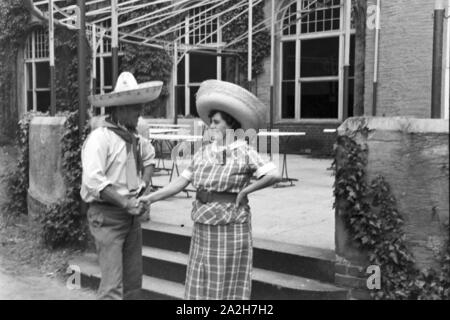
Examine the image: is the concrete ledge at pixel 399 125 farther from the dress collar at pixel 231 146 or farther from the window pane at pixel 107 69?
the window pane at pixel 107 69

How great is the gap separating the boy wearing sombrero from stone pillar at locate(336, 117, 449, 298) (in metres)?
1.60

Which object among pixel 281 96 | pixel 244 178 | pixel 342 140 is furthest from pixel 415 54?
pixel 244 178

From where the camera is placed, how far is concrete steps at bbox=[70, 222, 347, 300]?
446cm

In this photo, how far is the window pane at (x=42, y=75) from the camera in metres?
20.2

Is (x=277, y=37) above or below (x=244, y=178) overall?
above

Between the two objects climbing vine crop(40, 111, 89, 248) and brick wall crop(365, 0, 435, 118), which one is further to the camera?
brick wall crop(365, 0, 435, 118)

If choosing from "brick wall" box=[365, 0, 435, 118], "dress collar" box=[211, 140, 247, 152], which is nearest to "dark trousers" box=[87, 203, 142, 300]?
"dress collar" box=[211, 140, 247, 152]

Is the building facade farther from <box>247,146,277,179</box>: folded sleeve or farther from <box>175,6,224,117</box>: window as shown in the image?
<box>247,146,277,179</box>: folded sleeve

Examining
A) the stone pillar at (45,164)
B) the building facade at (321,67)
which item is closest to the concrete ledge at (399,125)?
the stone pillar at (45,164)

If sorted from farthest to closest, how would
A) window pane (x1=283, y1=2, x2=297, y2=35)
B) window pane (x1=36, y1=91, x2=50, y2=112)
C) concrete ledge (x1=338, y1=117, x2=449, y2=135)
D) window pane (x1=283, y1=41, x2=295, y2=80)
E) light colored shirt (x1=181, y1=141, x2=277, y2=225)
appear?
window pane (x1=36, y1=91, x2=50, y2=112)
window pane (x1=283, y1=41, x2=295, y2=80)
window pane (x1=283, y1=2, x2=297, y2=35)
concrete ledge (x1=338, y1=117, x2=449, y2=135)
light colored shirt (x1=181, y1=141, x2=277, y2=225)

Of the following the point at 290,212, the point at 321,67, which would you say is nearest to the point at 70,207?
the point at 290,212

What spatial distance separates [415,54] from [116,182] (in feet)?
26.3

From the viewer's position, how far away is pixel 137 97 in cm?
374
